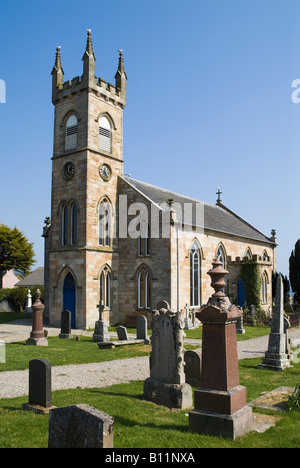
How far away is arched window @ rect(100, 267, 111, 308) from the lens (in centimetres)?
2441

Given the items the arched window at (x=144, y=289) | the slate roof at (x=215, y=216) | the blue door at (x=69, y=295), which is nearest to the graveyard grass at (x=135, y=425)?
the arched window at (x=144, y=289)

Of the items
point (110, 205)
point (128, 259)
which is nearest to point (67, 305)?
point (128, 259)

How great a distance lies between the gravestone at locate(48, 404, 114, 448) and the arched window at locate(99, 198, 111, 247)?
20112 mm

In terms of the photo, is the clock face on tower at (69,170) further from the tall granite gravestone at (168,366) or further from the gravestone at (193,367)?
the tall granite gravestone at (168,366)

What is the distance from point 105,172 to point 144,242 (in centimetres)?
535

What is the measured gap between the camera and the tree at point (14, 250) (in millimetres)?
47469

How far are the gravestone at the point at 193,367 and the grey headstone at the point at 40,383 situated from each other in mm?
3668

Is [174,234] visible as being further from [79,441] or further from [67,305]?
A: [79,441]

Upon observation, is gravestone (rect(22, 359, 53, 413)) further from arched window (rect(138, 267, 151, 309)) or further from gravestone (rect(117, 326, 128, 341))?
arched window (rect(138, 267, 151, 309))

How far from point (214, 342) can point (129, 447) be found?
202cm

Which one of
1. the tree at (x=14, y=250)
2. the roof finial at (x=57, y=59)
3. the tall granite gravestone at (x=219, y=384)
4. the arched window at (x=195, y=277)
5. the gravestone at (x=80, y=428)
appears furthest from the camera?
the tree at (x=14, y=250)

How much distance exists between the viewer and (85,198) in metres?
23.7

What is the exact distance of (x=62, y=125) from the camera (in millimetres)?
25875

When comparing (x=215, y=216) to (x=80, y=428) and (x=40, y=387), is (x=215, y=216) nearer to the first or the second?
(x=40, y=387)
